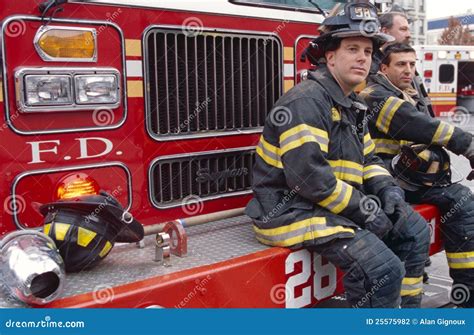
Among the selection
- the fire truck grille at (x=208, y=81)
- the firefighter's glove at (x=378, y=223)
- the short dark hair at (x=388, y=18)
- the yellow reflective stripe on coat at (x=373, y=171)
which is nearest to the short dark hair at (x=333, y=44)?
the fire truck grille at (x=208, y=81)

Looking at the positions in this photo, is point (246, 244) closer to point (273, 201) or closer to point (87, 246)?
point (273, 201)

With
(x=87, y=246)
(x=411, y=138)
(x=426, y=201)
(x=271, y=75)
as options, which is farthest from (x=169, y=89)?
(x=426, y=201)

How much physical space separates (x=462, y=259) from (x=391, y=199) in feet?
3.13

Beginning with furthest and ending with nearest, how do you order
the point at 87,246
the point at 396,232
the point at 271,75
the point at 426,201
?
the point at 426,201 → the point at 271,75 → the point at 396,232 → the point at 87,246

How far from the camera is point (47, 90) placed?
8.14 ft

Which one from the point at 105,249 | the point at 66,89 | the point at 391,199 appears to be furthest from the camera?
the point at 391,199

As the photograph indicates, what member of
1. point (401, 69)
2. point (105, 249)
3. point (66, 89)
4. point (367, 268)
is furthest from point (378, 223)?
point (66, 89)

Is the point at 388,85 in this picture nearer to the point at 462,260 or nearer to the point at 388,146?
the point at 388,146

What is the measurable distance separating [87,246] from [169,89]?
95 centimetres

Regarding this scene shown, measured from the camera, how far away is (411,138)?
355 centimetres

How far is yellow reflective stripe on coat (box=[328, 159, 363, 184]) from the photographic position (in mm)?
2838

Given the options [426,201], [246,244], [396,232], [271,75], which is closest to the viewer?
[246,244]

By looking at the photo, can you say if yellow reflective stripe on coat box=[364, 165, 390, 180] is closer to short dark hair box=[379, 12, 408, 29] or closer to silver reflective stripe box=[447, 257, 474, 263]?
silver reflective stripe box=[447, 257, 474, 263]

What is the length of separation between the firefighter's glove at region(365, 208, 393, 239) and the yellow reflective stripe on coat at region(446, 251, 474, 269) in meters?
1.06
